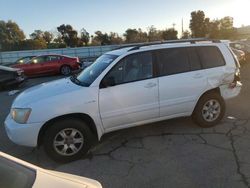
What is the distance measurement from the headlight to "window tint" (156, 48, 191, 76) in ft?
8.03

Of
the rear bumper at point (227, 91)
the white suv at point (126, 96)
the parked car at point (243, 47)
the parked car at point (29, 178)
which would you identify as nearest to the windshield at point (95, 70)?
the white suv at point (126, 96)

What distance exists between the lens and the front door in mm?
5410

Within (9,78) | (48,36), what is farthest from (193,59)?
(48,36)

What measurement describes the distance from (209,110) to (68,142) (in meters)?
2.93

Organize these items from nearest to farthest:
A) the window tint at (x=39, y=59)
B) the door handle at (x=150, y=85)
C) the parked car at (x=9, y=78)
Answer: the door handle at (x=150, y=85) → the parked car at (x=9, y=78) → the window tint at (x=39, y=59)

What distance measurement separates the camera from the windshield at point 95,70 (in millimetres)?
5574

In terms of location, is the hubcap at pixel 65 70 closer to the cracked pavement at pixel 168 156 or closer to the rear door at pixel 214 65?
the cracked pavement at pixel 168 156

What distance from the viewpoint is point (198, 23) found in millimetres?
68562

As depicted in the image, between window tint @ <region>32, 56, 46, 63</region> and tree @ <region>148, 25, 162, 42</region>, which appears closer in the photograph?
window tint @ <region>32, 56, 46, 63</region>

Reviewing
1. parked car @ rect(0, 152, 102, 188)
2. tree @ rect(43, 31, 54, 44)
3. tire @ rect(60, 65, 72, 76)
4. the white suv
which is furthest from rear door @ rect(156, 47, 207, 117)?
tree @ rect(43, 31, 54, 44)

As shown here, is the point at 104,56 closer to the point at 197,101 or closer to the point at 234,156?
the point at 197,101

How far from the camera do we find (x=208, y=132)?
244 inches

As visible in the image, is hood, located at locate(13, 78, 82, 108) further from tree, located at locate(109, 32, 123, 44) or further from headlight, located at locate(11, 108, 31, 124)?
tree, located at locate(109, 32, 123, 44)

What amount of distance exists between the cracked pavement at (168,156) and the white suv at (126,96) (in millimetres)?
353
